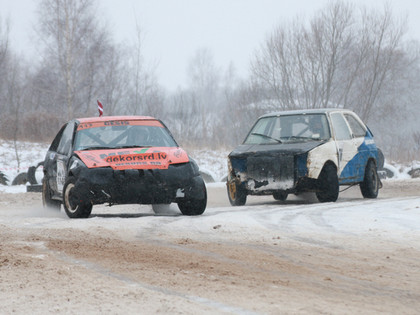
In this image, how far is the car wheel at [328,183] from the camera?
12773mm

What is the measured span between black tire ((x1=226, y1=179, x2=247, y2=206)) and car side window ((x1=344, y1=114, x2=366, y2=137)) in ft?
8.48

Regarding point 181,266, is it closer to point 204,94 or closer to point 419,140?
point 419,140

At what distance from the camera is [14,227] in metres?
9.80

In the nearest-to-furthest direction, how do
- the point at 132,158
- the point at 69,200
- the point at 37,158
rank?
the point at 132,158 < the point at 69,200 < the point at 37,158

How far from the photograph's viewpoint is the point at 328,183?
42.2 ft

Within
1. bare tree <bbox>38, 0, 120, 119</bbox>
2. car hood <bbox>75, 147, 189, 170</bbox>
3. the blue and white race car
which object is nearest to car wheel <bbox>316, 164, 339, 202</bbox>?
the blue and white race car

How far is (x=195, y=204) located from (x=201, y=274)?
16.0ft

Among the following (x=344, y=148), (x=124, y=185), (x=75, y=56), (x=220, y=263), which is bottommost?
(x=220, y=263)

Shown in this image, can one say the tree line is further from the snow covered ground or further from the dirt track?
the dirt track

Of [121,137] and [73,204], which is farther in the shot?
[121,137]

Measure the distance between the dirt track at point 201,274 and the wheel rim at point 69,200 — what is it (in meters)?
1.52

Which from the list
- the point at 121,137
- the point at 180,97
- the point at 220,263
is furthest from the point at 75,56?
the point at 220,263

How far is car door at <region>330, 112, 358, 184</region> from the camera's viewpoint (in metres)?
13.4

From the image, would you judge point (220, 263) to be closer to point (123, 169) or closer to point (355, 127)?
point (123, 169)
